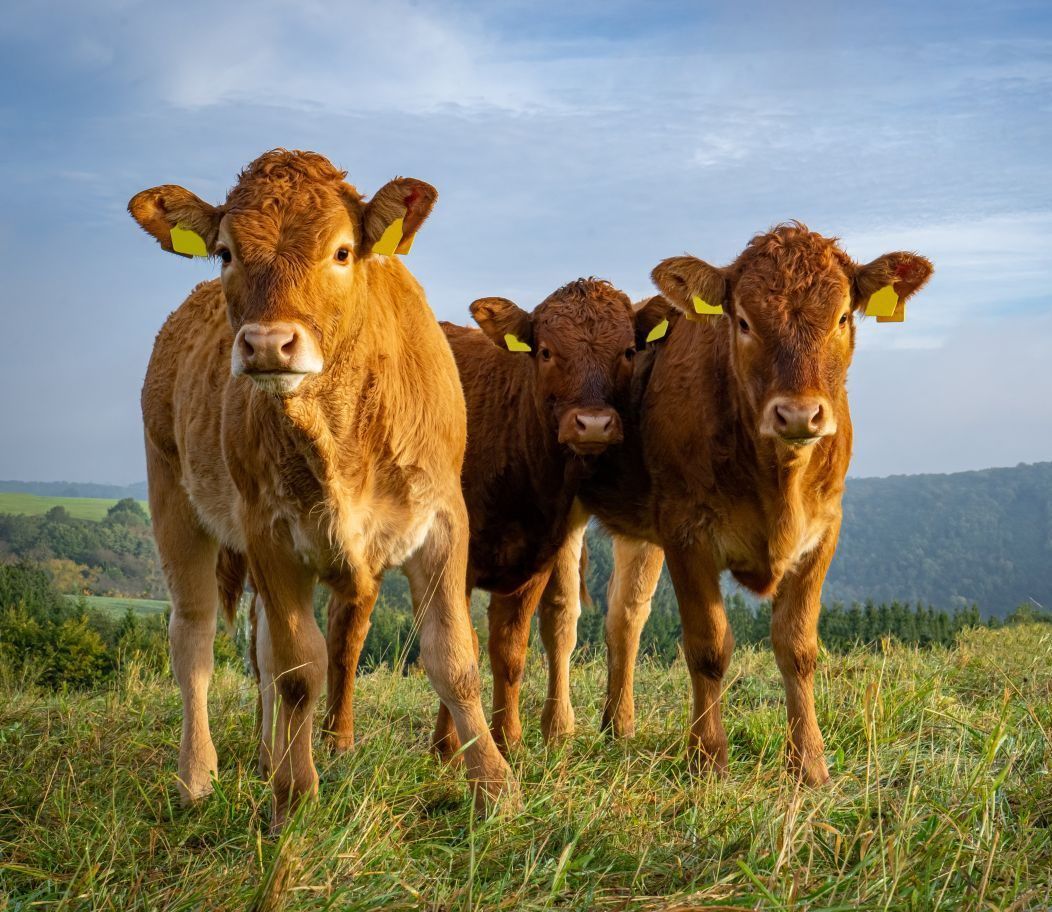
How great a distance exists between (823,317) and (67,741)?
498 centimetres

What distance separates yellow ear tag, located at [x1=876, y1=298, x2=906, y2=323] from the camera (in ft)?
19.2

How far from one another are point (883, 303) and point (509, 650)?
303 centimetres

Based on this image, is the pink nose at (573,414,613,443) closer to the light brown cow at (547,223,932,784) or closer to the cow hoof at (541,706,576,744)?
the light brown cow at (547,223,932,784)

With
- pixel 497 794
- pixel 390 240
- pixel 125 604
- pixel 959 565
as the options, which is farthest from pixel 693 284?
pixel 959 565

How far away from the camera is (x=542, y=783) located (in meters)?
4.79

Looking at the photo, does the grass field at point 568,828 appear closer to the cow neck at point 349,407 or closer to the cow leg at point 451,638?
the cow leg at point 451,638

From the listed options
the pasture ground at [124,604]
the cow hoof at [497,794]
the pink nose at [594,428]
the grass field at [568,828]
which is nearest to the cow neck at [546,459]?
the pink nose at [594,428]

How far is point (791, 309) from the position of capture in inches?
209

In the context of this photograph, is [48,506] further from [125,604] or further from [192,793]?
[192,793]

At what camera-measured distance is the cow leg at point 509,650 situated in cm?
652

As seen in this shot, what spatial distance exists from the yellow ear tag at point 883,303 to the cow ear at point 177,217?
11.3ft


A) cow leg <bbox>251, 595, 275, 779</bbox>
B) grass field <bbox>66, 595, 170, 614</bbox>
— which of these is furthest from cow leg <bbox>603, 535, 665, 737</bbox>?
grass field <bbox>66, 595, 170, 614</bbox>

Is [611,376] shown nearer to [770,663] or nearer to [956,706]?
[956,706]

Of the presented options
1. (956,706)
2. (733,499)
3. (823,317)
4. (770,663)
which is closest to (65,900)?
(733,499)
